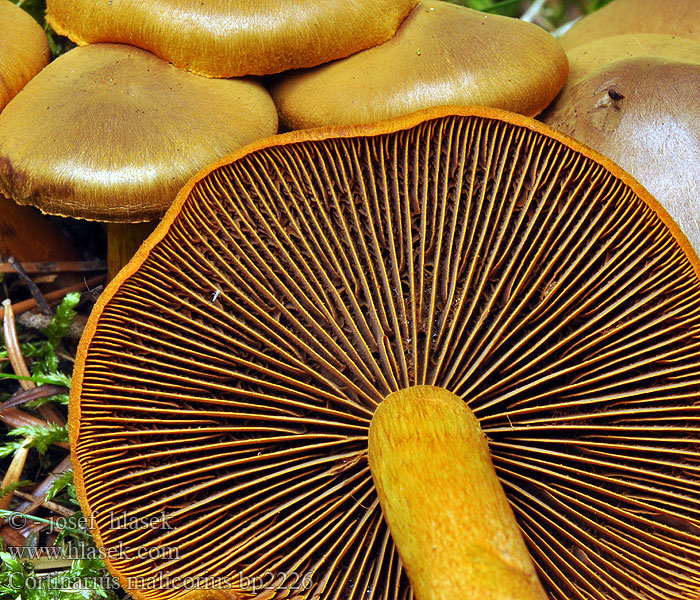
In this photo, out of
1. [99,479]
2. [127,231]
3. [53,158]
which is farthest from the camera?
[127,231]

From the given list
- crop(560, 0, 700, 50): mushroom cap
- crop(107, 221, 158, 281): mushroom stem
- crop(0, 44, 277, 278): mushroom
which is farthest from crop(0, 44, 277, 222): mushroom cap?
crop(560, 0, 700, 50): mushroom cap

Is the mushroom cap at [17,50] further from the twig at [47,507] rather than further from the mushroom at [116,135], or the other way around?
the twig at [47,507]

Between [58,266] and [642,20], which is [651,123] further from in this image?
[58,266]

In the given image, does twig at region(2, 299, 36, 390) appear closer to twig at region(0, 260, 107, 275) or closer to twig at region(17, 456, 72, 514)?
twig at region(0, 260, 107, 275)

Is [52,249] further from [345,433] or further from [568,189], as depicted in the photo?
[568,189]

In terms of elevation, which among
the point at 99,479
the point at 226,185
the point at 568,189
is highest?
the point at 568,189

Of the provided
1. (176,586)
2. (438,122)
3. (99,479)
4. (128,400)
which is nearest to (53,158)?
(128,400)
